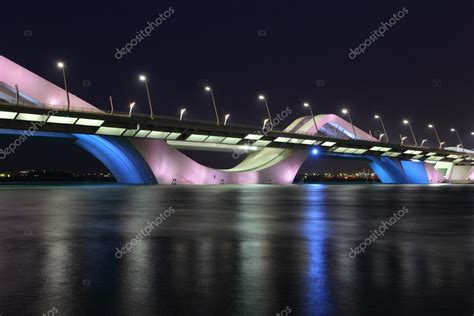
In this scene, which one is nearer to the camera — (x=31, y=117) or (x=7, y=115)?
(x=7, y=115)

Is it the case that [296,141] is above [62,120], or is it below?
above

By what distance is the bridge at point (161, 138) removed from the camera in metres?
46.0

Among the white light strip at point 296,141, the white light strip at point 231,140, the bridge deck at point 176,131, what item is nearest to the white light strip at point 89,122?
the bridge deck at point 176,131

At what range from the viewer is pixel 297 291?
5488 mm

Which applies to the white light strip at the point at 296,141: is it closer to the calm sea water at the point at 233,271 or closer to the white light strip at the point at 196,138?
the white light strip at the point at 196,138

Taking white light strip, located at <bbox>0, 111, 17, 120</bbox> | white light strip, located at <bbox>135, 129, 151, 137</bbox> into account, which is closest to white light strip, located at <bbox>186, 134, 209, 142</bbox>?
white light strip, located at <bbox>135, 129, 151, 137</bbox>

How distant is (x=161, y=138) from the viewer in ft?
188

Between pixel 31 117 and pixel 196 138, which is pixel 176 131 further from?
pixel 31 117

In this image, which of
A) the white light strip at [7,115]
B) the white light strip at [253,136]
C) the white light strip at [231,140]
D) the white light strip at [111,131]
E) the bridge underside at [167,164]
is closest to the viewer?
the white light strip at [7,115]

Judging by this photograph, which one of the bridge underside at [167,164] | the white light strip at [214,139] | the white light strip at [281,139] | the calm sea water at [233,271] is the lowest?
the calm sea water at [233,271]

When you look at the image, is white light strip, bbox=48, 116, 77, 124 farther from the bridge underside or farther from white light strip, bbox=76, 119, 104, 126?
the bridge underside

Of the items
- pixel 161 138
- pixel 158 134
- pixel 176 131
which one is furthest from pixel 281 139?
pixel 158 134

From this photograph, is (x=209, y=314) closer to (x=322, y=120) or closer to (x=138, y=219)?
(x=138, y=219)

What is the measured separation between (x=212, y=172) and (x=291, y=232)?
5316 cm
